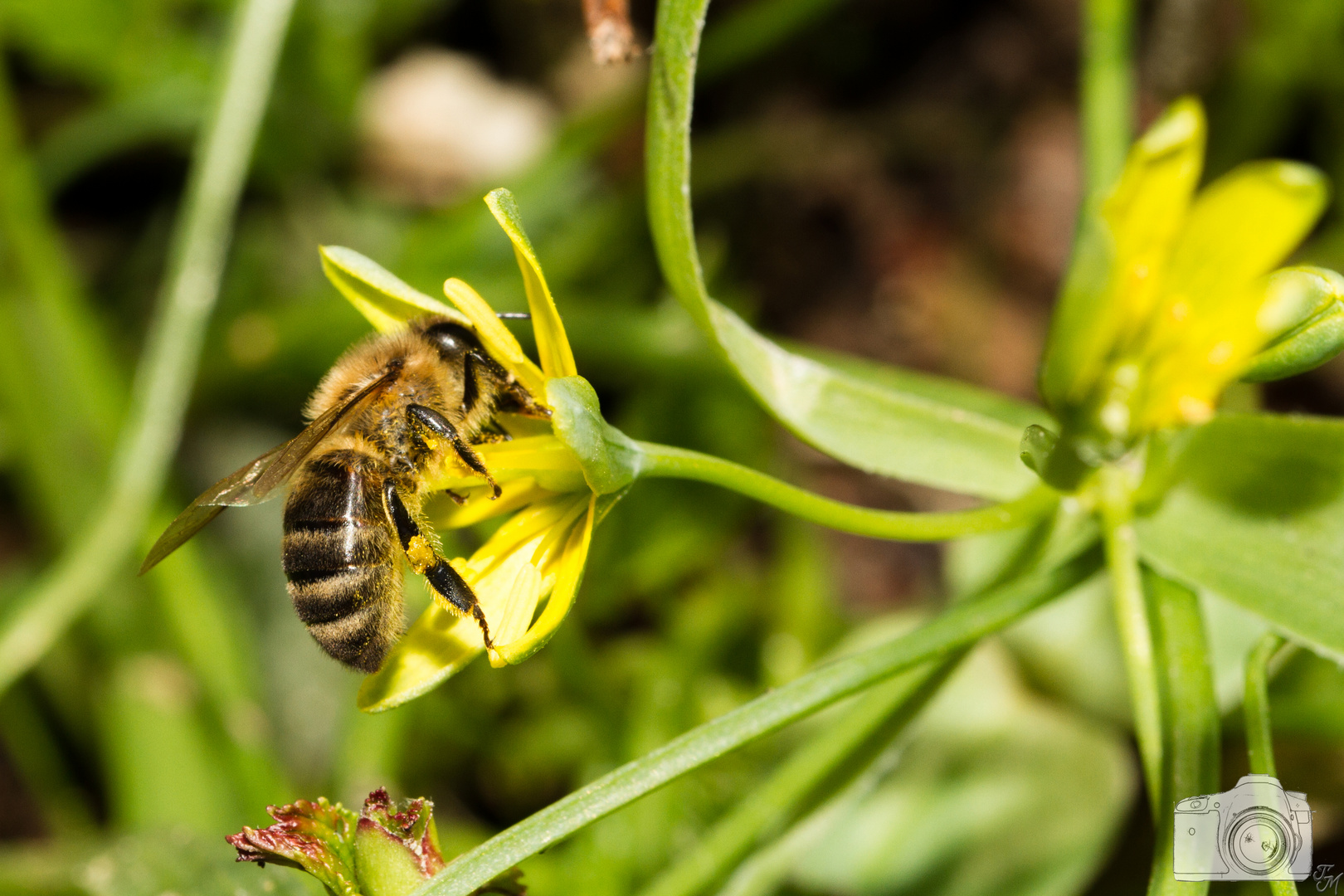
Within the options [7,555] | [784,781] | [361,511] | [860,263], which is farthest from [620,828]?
[7,555]

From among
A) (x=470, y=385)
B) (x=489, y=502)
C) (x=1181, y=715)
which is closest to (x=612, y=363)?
(x=470, y=385)

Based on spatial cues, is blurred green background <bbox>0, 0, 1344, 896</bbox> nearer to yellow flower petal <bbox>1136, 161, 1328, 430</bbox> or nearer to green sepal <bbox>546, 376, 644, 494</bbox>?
yellow flower petal <bbox>1136, 161, 1328, 430</bbox>

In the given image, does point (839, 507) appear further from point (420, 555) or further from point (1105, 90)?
point (1105, 90)

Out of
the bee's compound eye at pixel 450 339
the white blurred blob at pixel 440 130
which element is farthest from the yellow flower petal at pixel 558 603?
the white blurred blob at pixel 440 130

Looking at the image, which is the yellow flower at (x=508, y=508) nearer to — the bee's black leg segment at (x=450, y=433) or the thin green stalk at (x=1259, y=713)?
the bee's black leg segment at (x=450, y=433)

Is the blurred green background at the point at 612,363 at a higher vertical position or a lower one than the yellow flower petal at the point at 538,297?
higher

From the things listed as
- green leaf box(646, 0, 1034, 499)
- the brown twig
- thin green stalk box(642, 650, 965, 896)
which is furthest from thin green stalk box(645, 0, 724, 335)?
thin green stalk box(642, 650, 965, 896)

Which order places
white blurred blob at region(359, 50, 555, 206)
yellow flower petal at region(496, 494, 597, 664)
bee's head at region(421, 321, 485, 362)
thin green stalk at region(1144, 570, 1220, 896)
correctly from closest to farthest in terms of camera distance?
yellow flower petal at region(496, 494, 597, 664) < thin green stalk at region(1144, 570, 1220, 896) < bee's head at region(421, 321, 485, 362) < white blurred blob at region(359, 50, 555, 206)
